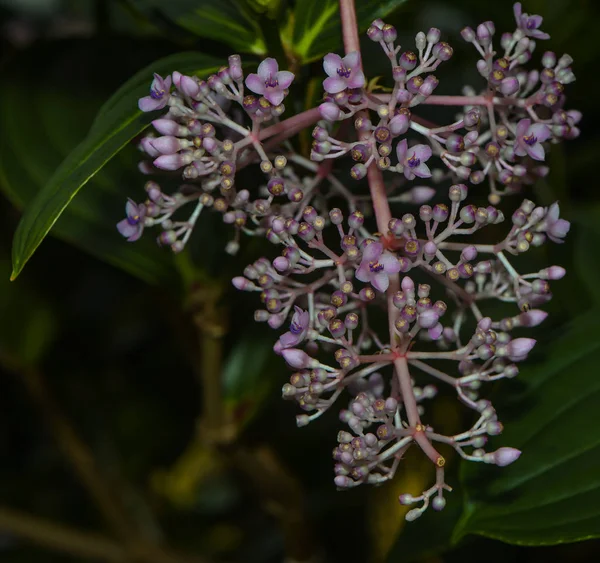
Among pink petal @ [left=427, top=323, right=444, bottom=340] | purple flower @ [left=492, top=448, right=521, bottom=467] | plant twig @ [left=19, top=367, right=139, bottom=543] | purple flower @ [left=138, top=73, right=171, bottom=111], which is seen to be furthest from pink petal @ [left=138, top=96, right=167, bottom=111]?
plant twig @ [left=19, top=367, right=139, bottom=543]

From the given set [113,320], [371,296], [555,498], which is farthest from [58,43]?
[555,498]

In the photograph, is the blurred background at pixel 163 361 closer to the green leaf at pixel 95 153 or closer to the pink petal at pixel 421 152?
the green leaf at pixel 95 153

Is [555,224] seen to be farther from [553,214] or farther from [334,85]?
[334,85]

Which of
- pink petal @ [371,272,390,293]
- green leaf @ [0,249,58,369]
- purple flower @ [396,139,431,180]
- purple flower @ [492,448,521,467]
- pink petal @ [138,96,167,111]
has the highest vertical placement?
pink petal @ [138,96,167,111]

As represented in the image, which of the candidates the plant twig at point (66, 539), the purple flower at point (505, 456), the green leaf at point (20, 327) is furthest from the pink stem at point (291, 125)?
the plant twig at point (66, 539)

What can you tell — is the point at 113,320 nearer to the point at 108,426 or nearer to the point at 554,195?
the point at 108,426

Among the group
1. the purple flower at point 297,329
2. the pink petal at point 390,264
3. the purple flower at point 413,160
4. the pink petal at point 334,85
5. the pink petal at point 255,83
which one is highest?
the pink petal at point 255,83

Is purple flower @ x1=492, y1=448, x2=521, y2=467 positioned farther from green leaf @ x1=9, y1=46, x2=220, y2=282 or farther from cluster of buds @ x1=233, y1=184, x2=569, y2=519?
green leaf @ x1=9, y1=46, x2=220, y2=282
